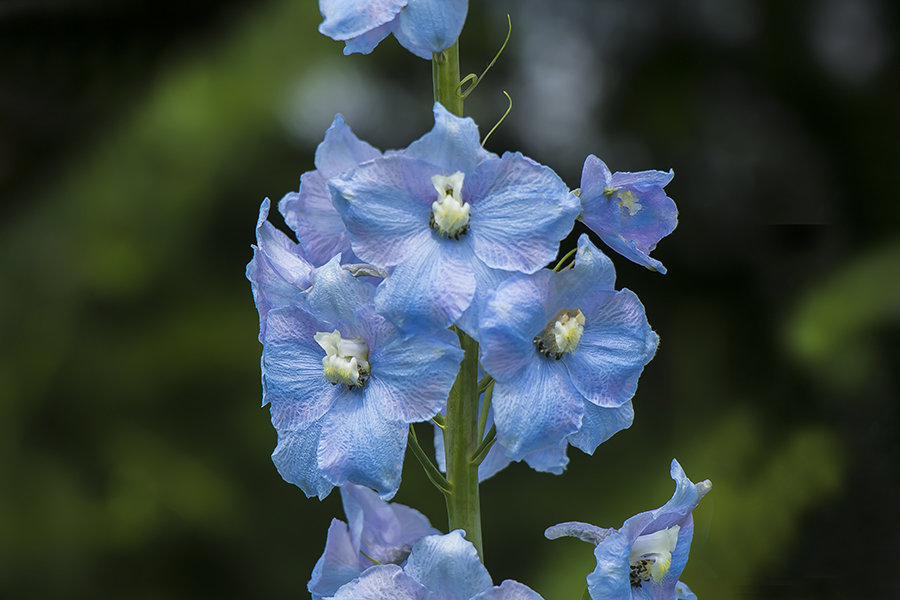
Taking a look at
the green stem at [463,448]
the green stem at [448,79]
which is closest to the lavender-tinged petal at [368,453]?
the green stem at [463,448]

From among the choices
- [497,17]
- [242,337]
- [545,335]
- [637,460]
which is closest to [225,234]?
[242,337]

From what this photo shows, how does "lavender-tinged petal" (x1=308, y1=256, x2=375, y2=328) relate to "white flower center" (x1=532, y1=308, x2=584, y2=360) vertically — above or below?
above

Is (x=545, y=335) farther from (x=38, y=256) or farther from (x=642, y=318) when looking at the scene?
(x=38, y=256)

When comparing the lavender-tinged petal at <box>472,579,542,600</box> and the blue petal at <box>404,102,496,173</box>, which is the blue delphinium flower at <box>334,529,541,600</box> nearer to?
the lavender-tinged petal at <box>472,579,542,600</box>

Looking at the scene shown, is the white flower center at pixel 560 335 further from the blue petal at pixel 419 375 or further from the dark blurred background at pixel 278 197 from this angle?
the dark blurred background at pixel 278 197

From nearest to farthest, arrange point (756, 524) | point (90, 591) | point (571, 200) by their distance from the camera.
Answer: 1. point (571, 200)
2. point (756, 524)
3. point (90, 591)

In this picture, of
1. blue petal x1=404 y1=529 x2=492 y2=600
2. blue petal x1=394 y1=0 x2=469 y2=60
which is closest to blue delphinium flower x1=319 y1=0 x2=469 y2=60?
blue petal x1=394 y1=0 x2=469 y2=60

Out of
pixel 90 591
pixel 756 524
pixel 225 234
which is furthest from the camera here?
pixel 225 234
